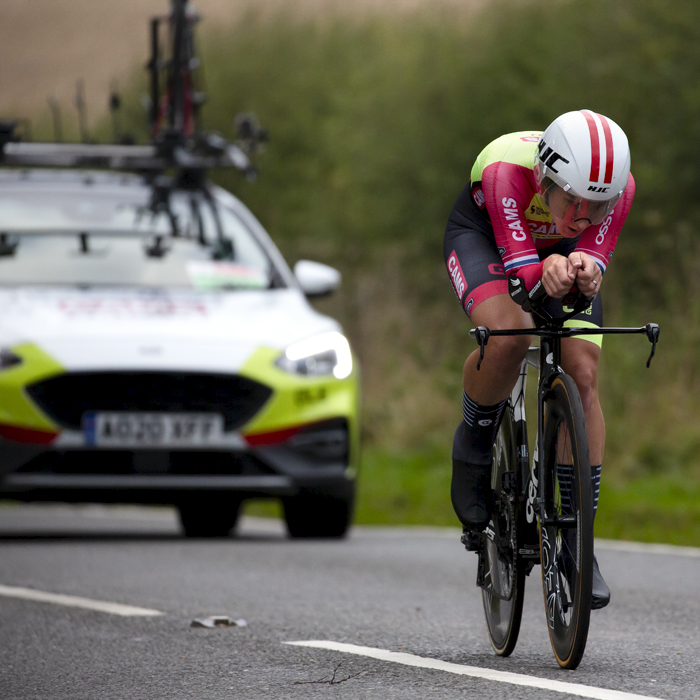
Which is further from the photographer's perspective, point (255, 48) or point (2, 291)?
point (255, 48)

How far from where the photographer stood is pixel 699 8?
21.5 m

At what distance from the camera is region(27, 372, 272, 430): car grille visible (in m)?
8.72

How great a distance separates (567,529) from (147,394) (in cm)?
443

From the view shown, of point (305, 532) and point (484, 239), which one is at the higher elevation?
point (484, 239)

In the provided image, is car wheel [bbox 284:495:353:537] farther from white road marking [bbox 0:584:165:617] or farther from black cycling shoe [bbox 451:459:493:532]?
black cycling shoe [bbox 451:459:493:532]

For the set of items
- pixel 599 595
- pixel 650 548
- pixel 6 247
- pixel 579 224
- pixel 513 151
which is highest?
pixel 513 151

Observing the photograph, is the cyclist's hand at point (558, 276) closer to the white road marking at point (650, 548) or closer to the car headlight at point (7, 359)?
the white road marking at point (650, 548)

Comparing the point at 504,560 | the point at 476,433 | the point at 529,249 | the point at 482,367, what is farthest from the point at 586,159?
the point at 504,560

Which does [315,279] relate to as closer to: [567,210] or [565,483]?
[567,210]

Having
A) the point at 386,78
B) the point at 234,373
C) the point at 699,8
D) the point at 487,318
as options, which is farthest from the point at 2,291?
the point at 386,78

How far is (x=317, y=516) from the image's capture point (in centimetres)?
952

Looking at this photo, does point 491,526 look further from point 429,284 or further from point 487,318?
point 429,284

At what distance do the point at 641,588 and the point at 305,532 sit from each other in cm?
289

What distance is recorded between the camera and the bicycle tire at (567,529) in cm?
455
